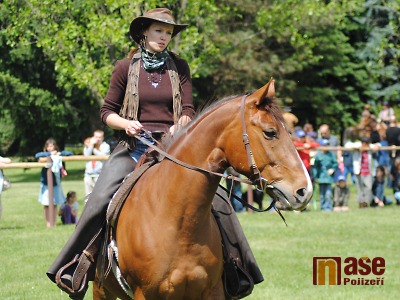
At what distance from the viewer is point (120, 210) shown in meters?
6.11

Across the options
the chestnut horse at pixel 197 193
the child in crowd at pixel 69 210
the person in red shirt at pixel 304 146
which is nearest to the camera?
the chestnut horse at pixel 197 193

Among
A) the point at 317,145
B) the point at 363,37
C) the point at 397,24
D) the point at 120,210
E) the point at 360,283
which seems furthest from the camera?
the point at 363,37

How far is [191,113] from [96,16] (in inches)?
614

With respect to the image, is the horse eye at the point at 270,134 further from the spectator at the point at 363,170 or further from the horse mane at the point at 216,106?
the spectator at the point at 363,170

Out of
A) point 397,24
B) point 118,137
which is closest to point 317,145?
point 118,137

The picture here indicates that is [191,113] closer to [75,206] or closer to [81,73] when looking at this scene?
[75,206]

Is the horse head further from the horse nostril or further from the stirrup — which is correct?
the stirrup

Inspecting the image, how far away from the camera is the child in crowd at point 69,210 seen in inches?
661

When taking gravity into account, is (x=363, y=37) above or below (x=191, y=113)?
below

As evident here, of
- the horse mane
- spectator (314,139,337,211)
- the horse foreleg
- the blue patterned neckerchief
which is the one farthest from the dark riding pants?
spectator (314,139,337,211)

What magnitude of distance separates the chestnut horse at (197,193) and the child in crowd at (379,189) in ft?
46.9
